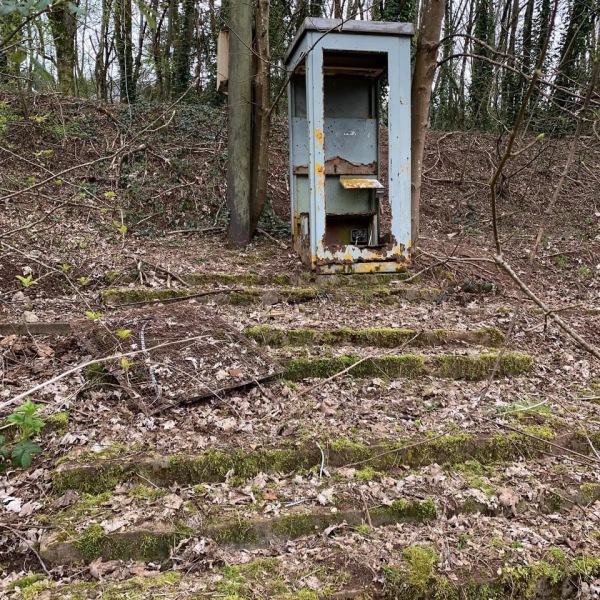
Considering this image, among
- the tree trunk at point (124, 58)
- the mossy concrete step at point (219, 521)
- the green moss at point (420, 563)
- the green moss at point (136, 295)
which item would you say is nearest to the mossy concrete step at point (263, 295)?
the green moss at point (136, 295)

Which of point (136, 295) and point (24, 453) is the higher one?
point (136, 295)

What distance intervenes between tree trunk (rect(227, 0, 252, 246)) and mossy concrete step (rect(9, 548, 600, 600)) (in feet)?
15.6

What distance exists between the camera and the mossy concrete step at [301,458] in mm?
2650

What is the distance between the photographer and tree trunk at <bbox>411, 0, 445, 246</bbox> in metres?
5.80

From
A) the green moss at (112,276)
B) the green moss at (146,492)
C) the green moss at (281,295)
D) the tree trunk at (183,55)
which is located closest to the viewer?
the green moss at (146,492)

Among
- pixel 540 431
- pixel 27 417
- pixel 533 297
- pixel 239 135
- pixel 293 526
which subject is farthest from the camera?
pixel 239 135

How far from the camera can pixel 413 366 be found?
12.8 feet

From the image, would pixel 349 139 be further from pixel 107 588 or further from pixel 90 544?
pixel 107 588

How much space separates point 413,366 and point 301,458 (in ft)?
4.53

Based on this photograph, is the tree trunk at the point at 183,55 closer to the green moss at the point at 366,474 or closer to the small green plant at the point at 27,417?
the green moss at the point at 366,474

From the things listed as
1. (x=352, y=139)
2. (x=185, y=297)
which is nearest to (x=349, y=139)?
(x=352, y=139)

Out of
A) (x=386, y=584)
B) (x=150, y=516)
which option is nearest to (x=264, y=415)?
(x=150, y=516)

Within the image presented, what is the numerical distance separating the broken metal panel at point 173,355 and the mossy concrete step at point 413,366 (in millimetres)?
286

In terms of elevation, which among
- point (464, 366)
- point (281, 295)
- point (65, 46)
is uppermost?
point (65, 46)
